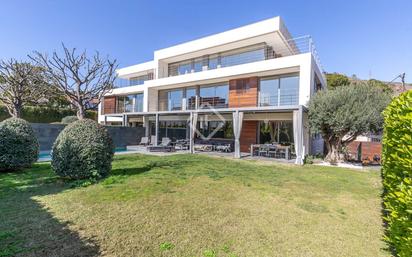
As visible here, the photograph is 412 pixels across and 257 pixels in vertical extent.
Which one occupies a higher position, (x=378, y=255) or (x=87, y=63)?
(x=87, y=63)

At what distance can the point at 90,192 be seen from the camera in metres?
6.48

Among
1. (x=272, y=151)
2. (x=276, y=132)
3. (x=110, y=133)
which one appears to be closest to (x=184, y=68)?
(x=110, y=133)

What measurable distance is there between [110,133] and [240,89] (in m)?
13.2

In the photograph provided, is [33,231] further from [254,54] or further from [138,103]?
[138,103]

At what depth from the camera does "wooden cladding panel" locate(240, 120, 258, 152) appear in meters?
20.4

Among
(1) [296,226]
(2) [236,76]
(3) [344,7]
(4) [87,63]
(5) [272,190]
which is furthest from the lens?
(2) [236,76]

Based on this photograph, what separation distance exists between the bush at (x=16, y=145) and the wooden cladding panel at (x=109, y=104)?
2398 centimetres

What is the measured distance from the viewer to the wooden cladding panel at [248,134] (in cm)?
2039

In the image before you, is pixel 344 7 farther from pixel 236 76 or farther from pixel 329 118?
pixel 236 76

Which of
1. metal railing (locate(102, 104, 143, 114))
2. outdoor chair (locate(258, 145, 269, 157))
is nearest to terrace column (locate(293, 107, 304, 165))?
outdoor chair (locate(258, 145, 269, 157))

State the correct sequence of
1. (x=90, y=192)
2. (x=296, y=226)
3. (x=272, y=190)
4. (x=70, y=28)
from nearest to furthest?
1. (x=296, y=226)
2. (x=90, y=192)
3. (x=272, y=190)
4. (x=70, y=28)

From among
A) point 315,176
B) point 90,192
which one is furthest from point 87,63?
point 315,176

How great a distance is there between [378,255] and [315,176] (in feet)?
22.4

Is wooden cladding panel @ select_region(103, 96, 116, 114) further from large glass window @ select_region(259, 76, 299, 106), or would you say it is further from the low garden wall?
large glass window @ select_region(259, 76, 299, 106)
